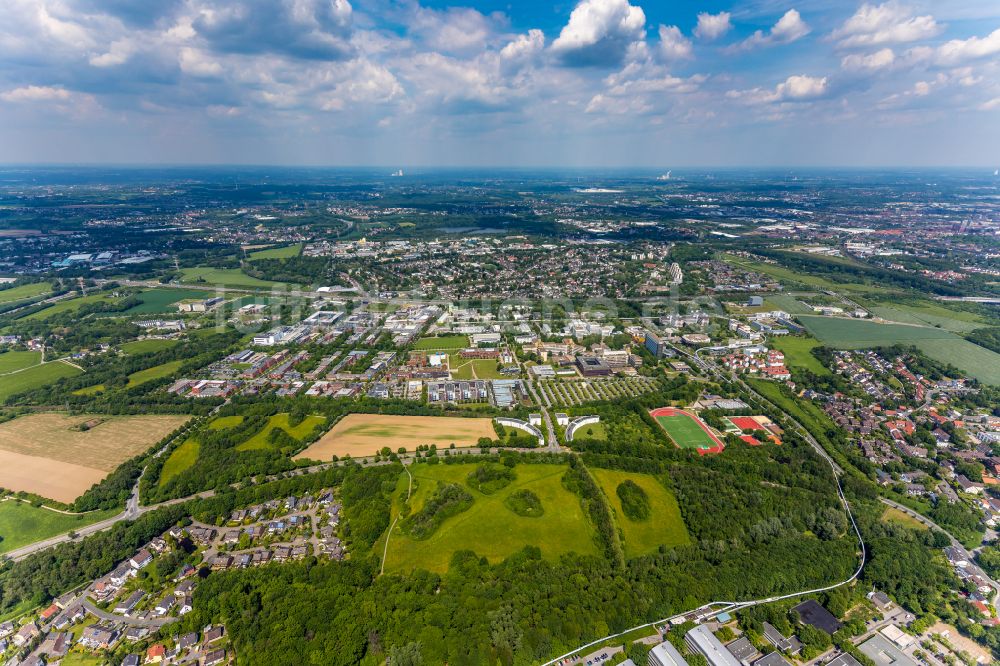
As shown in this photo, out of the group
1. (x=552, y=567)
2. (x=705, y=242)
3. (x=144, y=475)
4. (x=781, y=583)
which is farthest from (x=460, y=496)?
(x=705, y=242)

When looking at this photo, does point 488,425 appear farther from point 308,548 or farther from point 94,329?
point 94,329

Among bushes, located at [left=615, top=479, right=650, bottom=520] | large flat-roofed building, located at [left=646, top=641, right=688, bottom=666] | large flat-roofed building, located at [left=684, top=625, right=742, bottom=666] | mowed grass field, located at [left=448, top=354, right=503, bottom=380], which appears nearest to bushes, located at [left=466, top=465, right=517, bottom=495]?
bushes, located at [left=615, top=479, right=650, bottom=520]

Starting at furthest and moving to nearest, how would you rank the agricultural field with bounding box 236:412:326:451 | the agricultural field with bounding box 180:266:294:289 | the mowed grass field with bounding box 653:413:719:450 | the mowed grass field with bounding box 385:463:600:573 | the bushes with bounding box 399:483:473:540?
the agricultural field with bounding box 180:266:294:289, the mowed grass field with bounding box 653:413:719:450, the agricultural field with bounding box 236:412:326:451, the bushes with bounding box 399:483:473:540, the mowed grass field with bounding box 385:463:600:573

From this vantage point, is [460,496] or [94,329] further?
[94,329]

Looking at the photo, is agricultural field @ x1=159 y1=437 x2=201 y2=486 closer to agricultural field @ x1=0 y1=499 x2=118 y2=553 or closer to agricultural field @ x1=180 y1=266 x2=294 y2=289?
agricultural field @ x1=0 y1=499 x2=118 y2=553

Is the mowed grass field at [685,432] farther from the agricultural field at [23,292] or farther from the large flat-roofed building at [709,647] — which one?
the agricultural field at [23,292]

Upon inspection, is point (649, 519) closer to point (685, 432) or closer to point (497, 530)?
point (497, 530)

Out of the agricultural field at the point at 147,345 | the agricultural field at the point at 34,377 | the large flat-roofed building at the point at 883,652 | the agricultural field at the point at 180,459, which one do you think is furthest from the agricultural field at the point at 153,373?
the large flat-roofed building at the point at 883,652

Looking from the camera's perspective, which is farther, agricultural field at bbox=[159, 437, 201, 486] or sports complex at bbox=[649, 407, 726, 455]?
sports complex at bbox=[649, 407, 726, 455]

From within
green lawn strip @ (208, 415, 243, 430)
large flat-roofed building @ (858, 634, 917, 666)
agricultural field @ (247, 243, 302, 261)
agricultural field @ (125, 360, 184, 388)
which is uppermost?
agricultural field @ (247, 243, 302, 261)
